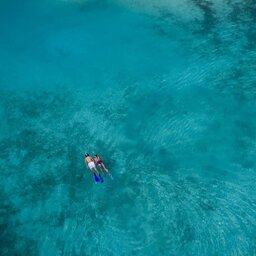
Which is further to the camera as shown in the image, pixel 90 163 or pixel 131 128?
pixel 131 128

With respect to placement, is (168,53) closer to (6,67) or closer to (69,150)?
(69,150)

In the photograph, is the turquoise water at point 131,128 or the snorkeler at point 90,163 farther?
the snorkeler at point 90,163

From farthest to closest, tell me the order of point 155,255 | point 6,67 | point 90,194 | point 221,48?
point 6,67, point 221,48, point 90,194, point 155,255

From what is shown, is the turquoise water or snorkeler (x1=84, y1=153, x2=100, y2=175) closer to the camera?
the turquoise water

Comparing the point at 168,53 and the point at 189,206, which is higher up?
the point at 168,53

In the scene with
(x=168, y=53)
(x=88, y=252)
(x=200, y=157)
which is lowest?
(x=88, y=252)

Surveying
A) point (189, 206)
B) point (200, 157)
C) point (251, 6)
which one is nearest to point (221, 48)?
point (251, 6)

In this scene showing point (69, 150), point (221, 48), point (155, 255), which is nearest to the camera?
point (155, 255)

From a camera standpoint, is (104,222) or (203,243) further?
(104,222)
